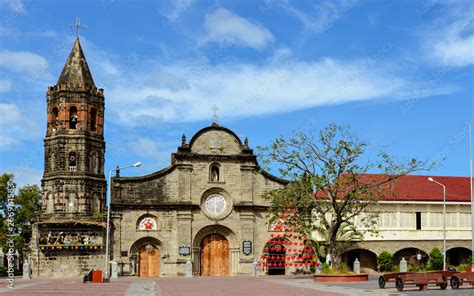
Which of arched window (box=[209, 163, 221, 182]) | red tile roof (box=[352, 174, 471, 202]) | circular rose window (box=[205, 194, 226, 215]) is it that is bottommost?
circular rose window (box=[205, 194, 226, 215])

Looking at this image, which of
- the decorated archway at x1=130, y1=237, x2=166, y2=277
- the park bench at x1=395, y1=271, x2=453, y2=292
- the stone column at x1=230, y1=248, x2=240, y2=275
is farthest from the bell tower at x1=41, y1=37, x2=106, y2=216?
the park bench at x1=395, y1=271, x2=453, y2=292

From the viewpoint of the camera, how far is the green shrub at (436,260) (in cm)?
5125

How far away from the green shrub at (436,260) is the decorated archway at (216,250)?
15110 millimetres

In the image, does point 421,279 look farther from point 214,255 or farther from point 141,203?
point 141,203

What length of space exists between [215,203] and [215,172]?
2.31 metres

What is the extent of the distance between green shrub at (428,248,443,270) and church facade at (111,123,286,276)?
42.8ft

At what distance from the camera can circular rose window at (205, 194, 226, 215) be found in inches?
1928

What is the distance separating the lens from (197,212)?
48.6 metres

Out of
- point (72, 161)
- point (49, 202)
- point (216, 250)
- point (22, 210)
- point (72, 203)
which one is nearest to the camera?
point (72, 203)

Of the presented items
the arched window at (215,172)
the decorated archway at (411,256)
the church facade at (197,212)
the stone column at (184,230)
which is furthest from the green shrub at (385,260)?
the stone column at (184,230)

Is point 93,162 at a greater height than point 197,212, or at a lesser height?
greater

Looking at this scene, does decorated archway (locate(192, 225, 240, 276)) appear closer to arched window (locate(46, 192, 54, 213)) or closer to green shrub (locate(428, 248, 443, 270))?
arched window (locate(46, 192, 54, 213))

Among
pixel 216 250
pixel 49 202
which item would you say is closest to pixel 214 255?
pixel 216 250

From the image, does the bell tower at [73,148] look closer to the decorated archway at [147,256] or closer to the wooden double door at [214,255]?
the decorated archway at [147,256]
